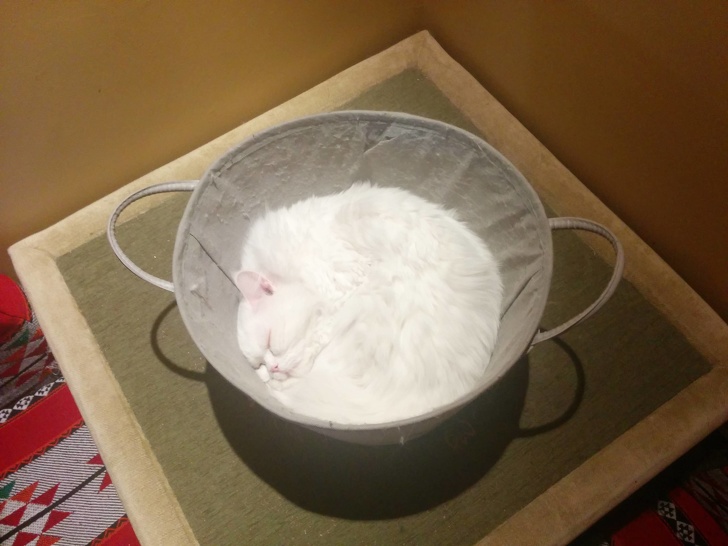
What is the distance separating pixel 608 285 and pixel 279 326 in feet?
1.36

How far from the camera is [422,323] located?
0.72m

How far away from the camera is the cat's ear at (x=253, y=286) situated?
0.75m

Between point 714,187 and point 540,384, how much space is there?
0.37m

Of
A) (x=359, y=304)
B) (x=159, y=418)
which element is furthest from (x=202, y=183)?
→ (x=159, y=418)

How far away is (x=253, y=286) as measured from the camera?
76 centimetres

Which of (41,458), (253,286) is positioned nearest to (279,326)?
(253,286)

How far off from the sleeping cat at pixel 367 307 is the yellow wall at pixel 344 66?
32cm

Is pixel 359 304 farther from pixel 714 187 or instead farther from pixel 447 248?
pixel 714 187

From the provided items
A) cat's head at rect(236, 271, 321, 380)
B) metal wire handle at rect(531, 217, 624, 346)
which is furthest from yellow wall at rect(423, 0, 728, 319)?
cat's head at rect(236, 271, 321, 380)

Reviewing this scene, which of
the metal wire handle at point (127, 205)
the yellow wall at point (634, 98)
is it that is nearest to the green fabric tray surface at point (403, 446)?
the yellow wall at point (634, 98)

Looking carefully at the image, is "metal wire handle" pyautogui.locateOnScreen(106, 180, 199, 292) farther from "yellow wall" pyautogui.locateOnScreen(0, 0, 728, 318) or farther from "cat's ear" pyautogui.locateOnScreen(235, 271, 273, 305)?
"yellow wall" pyautogui.locateOnScreen(0, 0, 728, 318)

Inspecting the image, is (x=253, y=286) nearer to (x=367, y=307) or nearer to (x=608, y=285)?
(x=367, y=307)

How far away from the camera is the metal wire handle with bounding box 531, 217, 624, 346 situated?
617mm

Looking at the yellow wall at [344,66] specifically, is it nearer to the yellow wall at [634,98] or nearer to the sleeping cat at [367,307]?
the yellow wall at [634,98]
